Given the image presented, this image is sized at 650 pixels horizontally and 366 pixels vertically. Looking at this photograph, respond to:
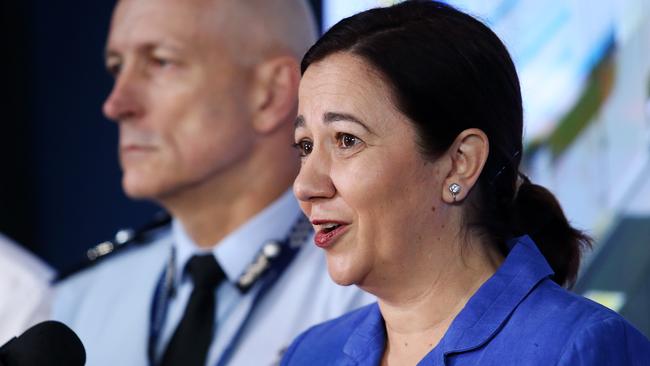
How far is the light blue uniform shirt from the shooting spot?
2211 mm

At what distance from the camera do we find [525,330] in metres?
1.44

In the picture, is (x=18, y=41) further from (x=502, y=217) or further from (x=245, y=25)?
(x=502, y=217)

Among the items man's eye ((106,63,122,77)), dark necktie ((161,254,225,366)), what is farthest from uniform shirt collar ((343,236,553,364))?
man's eye ((106,63,122,77))

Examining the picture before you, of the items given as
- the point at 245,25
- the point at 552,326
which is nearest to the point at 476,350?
the point at 552,326

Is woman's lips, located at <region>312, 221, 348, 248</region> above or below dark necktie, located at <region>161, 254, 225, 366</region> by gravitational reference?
above

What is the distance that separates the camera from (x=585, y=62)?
2893mm

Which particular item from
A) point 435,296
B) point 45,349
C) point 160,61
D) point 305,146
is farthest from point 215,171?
point 45,349

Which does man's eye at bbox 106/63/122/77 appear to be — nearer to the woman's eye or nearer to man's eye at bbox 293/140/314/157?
the woman's eye

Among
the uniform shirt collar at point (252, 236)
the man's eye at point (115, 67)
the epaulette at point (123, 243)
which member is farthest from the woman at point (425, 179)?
the epaulette at point (123, 243)

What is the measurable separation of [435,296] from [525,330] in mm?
135

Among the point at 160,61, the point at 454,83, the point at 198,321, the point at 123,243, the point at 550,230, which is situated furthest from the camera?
the point at 123,243

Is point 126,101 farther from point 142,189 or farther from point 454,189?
point 454,189

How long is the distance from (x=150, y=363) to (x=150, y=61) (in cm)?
57

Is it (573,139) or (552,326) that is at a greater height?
(552,326)
